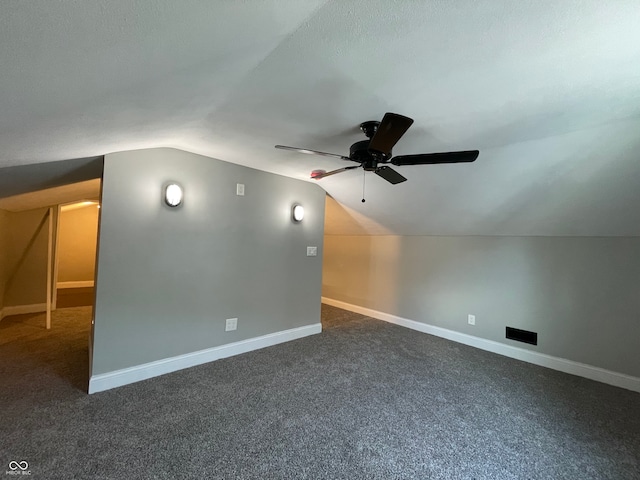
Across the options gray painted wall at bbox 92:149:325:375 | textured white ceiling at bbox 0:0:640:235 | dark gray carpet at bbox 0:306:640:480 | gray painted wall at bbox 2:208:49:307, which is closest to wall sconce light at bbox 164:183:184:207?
gray painted wall at bbox 92:149:325:375

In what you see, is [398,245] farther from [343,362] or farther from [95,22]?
[95,22]

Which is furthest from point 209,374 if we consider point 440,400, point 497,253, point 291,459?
point 497,253

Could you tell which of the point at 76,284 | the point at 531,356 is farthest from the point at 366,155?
the point at 76,284

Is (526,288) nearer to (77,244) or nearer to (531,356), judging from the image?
(531,356)

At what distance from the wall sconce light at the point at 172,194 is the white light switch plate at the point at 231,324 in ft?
4.50

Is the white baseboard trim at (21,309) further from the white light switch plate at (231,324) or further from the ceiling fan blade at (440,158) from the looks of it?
the ceiling fan blade at (440,158)

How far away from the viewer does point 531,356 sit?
127 inches

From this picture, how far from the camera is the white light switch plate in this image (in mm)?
3113

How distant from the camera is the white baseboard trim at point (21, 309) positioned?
419 cm

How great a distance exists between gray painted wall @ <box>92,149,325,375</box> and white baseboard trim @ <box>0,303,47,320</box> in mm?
3369

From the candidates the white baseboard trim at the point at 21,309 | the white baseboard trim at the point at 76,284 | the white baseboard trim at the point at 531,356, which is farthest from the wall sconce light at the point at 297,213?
the white baseboard trim at the point at 76,284

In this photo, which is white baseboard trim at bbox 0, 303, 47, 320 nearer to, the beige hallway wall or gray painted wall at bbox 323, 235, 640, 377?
the beige hallway wall

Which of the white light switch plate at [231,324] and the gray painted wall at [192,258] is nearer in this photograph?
the gray painted wall at [192,258]

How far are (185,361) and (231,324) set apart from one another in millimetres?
559
